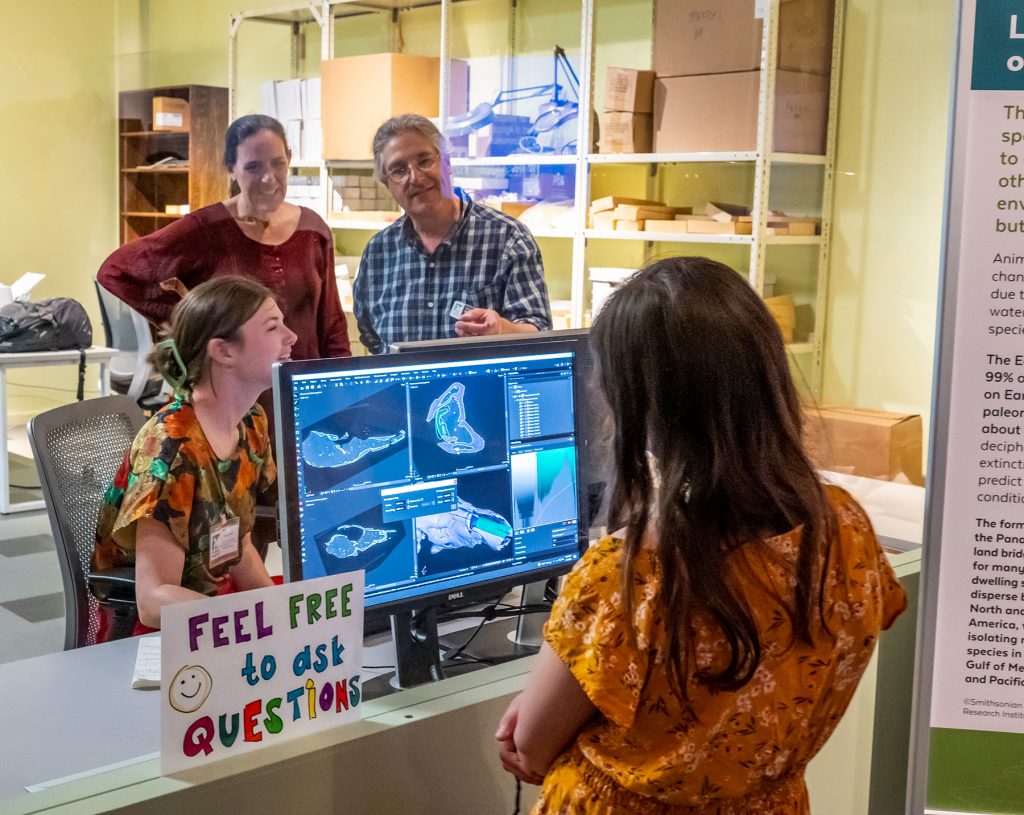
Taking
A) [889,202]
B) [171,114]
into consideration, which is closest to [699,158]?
[889,202]

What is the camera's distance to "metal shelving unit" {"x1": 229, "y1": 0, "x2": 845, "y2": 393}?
3.54 meters

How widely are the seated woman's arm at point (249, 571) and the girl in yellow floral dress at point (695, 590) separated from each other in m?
0.90

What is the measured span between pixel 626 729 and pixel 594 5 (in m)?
3.60

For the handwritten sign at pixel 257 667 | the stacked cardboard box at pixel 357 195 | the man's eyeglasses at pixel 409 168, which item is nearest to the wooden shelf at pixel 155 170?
the man's eyeglasses at pixel 409 168

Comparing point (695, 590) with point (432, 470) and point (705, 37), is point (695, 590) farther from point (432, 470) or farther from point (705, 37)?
point (705, 37)

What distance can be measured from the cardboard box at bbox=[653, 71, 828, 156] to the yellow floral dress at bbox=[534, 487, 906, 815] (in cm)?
284

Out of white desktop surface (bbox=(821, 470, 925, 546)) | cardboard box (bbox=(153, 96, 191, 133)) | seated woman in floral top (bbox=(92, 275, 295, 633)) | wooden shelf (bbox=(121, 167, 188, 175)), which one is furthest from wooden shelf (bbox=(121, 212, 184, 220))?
white desktop surface (bbox=(821, 470, 925, 546))

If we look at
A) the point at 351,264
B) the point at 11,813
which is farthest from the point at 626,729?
the point at 351,264

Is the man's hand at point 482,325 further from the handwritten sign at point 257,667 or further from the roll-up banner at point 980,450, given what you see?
the handwritten sign at point 257,667

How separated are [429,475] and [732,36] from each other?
2658 millimetres

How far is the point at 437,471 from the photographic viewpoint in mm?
1408

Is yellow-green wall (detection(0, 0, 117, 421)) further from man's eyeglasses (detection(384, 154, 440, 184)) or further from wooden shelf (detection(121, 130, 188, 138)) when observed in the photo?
man's eyeglasses (detection(384, 154, 440, 184))

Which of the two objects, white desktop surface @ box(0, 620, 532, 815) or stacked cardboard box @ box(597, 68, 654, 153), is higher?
stacked cardboard box @ box(597, 68, 654, 153)

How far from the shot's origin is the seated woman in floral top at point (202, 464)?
1.70m
